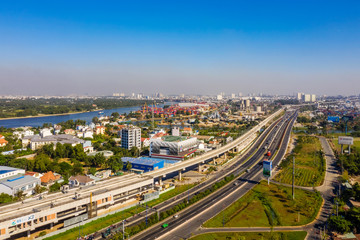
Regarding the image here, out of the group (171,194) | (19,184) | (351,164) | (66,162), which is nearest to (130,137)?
(66,162)

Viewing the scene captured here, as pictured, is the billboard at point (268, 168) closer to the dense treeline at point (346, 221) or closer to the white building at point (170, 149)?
the dense treeline at point (346, 221)

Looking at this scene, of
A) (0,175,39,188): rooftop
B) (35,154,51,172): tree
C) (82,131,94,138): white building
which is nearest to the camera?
(0,175,39,188): rooftop

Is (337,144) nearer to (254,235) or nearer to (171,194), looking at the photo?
(171,194)

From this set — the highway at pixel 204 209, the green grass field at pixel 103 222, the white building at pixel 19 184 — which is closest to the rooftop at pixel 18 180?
the white building at pixel 19 184

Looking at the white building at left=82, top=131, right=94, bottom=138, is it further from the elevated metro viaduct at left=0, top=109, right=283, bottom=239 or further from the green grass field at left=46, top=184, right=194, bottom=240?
the green grass field at left=46, top=184, right=194, bottom=240

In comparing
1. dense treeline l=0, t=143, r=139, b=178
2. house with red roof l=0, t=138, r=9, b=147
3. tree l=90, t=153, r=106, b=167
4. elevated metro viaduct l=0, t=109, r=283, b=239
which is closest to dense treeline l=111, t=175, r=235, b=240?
elevated metro viaduct l=0, t=109, r=283, b=239

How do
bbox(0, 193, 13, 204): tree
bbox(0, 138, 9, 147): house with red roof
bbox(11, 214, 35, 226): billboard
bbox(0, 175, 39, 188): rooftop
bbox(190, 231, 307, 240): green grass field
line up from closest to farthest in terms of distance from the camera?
bbox(11, 214, 35, 226): billboard → bbox(190, 231, 307, 240): green grass field → bbox(0, 193, 13, 204): tree → bbox(0, 175, 39, 188): rooftop → bbox(0, 138, 9, 147): house with red roof
